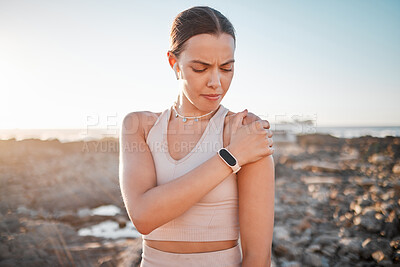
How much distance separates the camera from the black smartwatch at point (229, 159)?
1401 mm

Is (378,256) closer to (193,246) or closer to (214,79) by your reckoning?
(193,246)

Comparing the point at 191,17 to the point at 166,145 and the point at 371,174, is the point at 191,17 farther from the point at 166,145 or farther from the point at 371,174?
the point at 371,174

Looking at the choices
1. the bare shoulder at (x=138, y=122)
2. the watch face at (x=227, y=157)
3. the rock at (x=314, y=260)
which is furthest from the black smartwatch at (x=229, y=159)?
the rock at (x=314, y=260)

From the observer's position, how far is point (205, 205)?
1.53 m

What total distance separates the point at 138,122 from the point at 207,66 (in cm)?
61

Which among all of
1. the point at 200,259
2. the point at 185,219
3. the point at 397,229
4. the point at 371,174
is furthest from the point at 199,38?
the point at 371,174

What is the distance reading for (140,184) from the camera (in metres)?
1.54

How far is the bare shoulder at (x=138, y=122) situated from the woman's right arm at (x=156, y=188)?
16 centimetres

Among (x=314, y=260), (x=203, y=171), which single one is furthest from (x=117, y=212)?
(x=203, y=171)

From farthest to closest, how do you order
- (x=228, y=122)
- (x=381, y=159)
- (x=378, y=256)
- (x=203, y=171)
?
(x=381, y=159) → (x=378, y=256) → (x=228, y=122) → (x=203, y=171)

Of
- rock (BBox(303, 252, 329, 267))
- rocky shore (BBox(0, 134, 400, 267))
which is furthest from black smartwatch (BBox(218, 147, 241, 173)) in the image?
rock (BBox(303, 252, 329, 267))

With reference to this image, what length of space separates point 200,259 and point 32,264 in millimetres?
3362

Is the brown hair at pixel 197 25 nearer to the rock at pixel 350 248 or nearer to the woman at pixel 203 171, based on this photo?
the woman at pixel 203 171

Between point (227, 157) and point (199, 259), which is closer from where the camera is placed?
point (227, 157)
